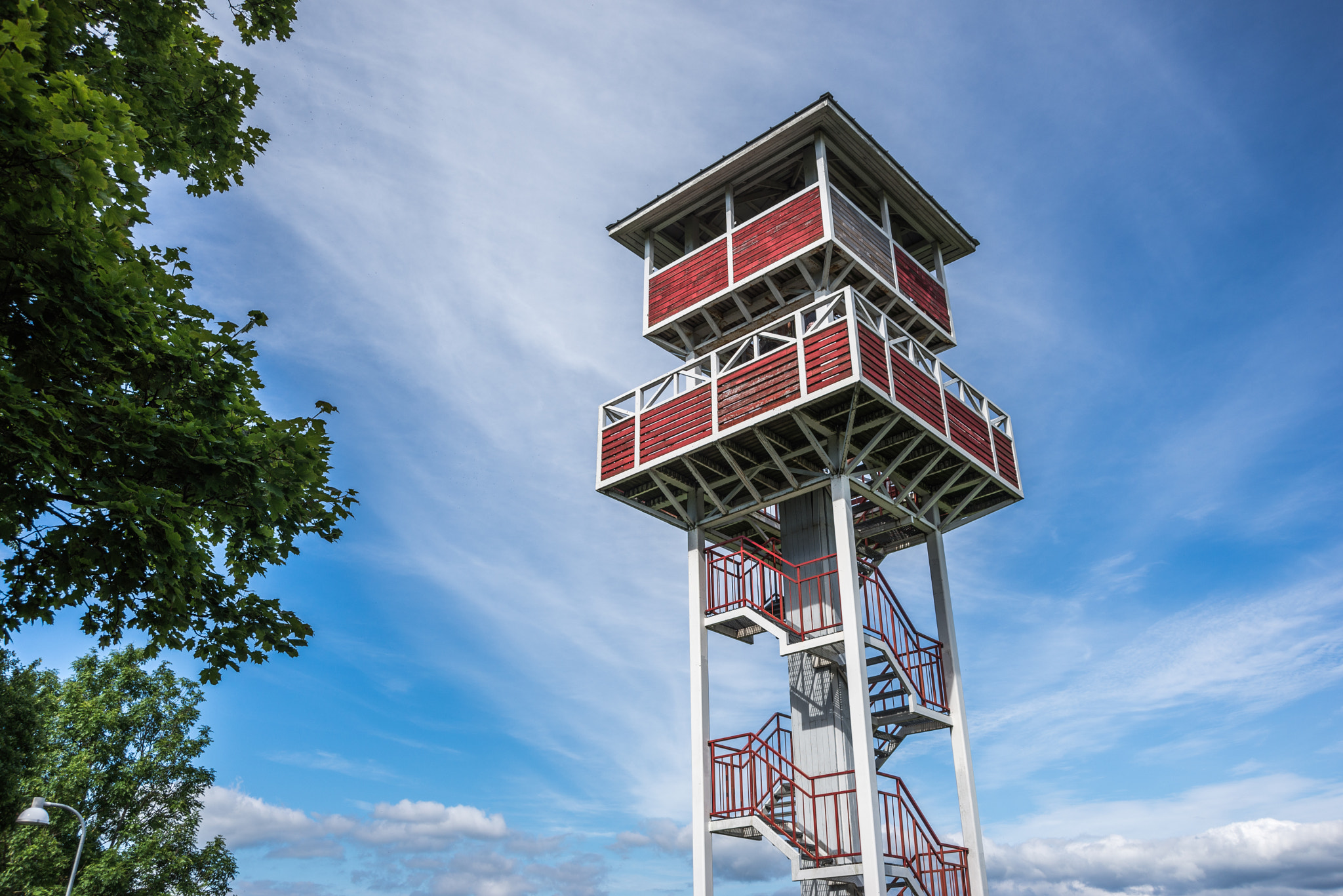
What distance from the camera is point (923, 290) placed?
2169cm

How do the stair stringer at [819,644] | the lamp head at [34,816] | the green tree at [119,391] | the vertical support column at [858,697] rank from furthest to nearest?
the lamp head at [34,816] < the stair stringer at [819,644] < the vertical support column at [858,697] < the green tree at [119,391]

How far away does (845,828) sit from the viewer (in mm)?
16828

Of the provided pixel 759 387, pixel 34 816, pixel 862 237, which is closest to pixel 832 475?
pixel 759 387

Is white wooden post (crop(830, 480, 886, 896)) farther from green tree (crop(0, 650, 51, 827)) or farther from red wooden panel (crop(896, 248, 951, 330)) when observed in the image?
green tree (crop(0, 650, 51, 827))

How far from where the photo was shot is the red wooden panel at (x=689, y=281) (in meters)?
21.0

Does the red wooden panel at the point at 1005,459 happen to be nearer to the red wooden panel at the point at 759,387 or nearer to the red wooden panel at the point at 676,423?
the red wooden panel at the point at 759,387

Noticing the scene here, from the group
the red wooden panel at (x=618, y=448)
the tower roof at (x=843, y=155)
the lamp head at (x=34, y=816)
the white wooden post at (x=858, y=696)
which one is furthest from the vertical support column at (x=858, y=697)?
the lamp head at (x=34, y=816)

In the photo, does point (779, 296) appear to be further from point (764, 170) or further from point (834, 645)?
point (834, 645)

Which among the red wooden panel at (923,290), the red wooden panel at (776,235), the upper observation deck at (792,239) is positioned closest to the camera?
the red wooden panel at (776,235)

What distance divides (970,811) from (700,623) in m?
6.49

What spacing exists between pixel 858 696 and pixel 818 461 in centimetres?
502

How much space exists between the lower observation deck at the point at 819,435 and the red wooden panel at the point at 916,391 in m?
0.03

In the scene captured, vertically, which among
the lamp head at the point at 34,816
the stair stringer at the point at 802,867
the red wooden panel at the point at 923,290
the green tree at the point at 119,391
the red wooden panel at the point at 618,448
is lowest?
the stair stringer at the point at 802,867

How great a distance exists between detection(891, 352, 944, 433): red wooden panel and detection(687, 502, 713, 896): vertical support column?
516cm
